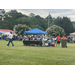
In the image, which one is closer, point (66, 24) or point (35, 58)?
point (35, 58)

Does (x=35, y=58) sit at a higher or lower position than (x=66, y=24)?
lower

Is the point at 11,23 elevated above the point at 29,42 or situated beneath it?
elevated above

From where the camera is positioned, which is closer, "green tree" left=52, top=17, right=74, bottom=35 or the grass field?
the grass field

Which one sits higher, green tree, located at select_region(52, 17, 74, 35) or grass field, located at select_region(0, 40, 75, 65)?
green tree, located at select_region(52, 17, 74, 35)

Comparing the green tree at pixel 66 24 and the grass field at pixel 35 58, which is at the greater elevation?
the green tree at pixel 66 24

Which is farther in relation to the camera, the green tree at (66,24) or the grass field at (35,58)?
the green tree at (66,24)

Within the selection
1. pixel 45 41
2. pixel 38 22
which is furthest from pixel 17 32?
pixel 38 22

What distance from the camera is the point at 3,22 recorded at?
8512 cm
